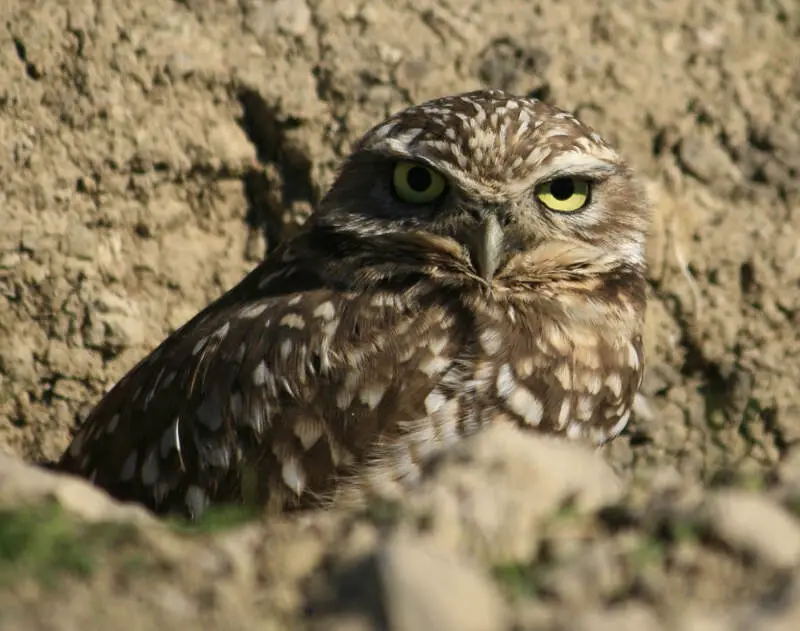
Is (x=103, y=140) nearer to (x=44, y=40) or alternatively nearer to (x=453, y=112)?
(x=44, y=40)

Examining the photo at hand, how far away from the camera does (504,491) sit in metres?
2.65

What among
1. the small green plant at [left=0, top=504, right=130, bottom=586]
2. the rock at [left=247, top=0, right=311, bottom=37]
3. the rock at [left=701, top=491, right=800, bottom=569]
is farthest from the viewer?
the rock at [left=247, top=0, right=311, bottom=37]

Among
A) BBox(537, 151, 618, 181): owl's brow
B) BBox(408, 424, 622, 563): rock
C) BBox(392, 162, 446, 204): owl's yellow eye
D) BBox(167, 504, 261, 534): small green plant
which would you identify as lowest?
BBox(167, 504, 261, 534): small green plant

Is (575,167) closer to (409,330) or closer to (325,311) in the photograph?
(409,330)

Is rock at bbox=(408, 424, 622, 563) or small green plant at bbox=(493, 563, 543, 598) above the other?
rock at bbox=(408, 424, 622, 563)

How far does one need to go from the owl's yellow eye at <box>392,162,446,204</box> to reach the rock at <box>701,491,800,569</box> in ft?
5.96

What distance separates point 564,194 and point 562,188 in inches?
0.9

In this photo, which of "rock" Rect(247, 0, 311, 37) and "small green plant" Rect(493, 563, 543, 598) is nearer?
"small green plant" Rect(493, 563, 543, 598)

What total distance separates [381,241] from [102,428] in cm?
110

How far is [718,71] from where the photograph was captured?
616cm

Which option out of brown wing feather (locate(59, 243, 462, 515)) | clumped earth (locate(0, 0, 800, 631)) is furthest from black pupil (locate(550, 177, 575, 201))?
clumped earth (locate(0, 0, 800, 631))

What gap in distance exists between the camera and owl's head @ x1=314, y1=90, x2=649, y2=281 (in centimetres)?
416

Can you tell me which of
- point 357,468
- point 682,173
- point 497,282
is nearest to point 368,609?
point 357,468

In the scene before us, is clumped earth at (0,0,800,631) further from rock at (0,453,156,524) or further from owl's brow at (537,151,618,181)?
rock at (0,453,156,524)
